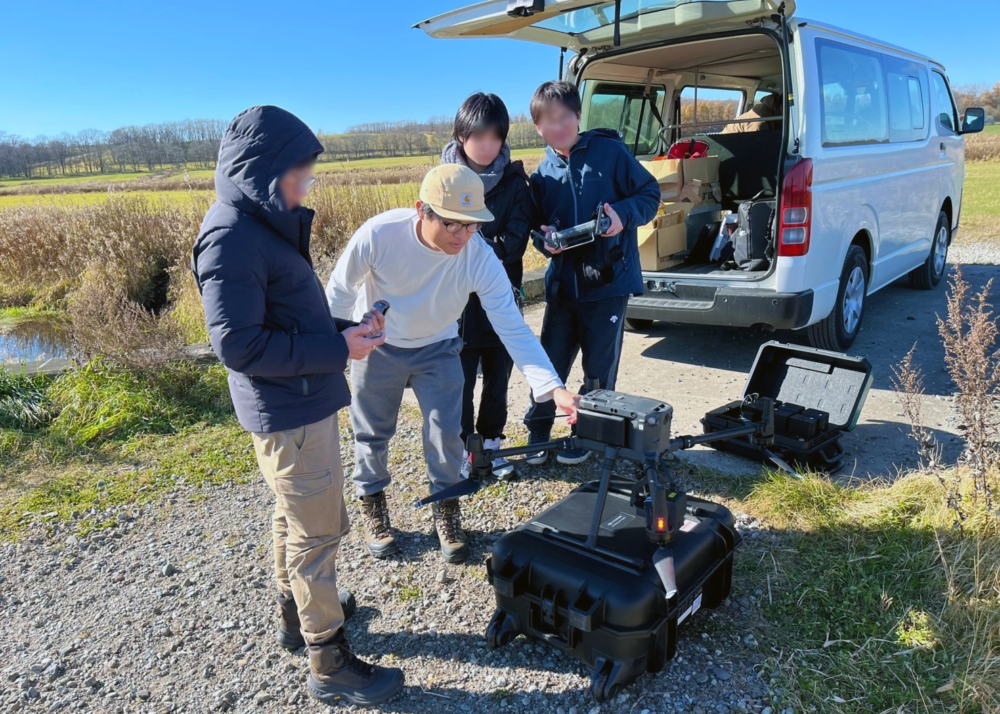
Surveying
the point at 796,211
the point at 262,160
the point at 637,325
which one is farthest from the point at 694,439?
the point at 637,325

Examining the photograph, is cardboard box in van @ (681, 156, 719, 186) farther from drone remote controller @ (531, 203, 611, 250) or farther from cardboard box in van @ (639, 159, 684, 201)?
drone remote controller @ (531, 203, 611, 250)

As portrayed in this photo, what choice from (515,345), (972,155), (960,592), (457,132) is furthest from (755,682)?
(972,155)

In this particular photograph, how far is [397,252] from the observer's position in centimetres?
269

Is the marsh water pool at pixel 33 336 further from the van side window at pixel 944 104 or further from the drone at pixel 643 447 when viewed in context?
the van side window at pixel 944 104

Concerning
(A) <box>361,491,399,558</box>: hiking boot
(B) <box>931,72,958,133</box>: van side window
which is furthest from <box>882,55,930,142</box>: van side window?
(A) <box>361,491,399,558</box>: hiking boot

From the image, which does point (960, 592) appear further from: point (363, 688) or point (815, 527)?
point (363, 688)

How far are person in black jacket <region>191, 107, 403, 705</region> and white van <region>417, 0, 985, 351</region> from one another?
2.48 m

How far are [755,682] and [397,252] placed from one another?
1958 mm

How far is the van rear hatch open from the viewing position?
13.0 ft

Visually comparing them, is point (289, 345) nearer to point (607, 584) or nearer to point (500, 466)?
point (607, 584)

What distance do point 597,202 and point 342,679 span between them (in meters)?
2.38

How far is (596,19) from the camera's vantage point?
4539mm

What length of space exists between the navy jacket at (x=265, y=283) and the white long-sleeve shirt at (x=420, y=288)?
603 millimetres

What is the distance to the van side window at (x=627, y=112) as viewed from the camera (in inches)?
226
